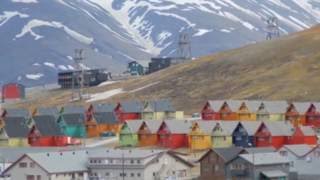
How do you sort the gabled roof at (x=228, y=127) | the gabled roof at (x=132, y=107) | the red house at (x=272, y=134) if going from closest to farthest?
the red house at (x=272, y=134), the gabled roof at (x=228, y=127), the gabled roof at (x=132, y=107)

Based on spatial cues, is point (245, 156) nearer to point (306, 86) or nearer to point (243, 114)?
point (243, 114)

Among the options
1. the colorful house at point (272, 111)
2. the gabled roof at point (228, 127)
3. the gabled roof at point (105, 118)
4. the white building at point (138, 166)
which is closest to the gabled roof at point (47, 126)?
the gabled roof at point (105, 118)

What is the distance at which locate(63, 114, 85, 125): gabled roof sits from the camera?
12223cm

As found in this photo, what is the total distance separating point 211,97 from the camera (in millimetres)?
156625

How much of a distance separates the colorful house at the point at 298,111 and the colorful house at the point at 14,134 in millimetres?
26765

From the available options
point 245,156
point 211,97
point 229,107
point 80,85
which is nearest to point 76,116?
point 229,107

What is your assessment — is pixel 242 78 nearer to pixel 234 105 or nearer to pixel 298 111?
pixel 234 105

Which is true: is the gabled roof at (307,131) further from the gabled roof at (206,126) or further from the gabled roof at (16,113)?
the gabled roof at (16,113)

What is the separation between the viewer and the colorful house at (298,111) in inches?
4550

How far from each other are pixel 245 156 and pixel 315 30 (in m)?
120

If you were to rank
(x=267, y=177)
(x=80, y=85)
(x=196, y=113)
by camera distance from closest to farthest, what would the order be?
(x=267, y=177) < (x=196, y=113) < (x=80, y=85)

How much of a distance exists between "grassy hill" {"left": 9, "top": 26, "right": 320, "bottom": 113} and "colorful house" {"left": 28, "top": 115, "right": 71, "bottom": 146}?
3641 centimetres

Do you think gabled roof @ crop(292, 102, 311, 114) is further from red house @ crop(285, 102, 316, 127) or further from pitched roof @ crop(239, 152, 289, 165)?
pitched roof @ crop(239, 152, 289, 165)

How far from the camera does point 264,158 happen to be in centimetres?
7988
